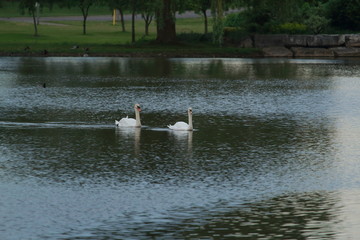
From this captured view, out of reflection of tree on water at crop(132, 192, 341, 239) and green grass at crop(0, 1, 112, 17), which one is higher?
reflection of tree on water at crop(132, 192, 341, 239)

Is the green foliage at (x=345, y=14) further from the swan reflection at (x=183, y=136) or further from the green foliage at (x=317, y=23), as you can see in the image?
the swan reflection at (x=183, y=136)

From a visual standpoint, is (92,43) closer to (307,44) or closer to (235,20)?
(235,20)

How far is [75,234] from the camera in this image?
15836 mm

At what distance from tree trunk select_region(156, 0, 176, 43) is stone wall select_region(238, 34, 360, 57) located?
6.70m

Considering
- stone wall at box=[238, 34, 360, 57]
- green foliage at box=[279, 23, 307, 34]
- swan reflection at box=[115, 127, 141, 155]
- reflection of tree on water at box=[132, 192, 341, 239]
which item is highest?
reflection of tree on water at box=[132, 192, 341, 239]

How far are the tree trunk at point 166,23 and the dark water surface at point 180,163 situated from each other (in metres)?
24.5

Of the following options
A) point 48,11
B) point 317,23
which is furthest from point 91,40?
point 48,11

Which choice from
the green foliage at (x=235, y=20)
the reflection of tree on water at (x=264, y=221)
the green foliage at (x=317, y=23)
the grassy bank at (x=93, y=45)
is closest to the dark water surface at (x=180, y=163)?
the reflection of tree on water at (x=264, y=221)

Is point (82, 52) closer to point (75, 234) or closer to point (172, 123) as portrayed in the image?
point (172, 123)

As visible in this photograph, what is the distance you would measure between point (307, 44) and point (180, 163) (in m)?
55.2

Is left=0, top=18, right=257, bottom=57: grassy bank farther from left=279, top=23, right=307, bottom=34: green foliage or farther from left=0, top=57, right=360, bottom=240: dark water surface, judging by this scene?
left=0, top=57, right=360, bottom=240: dark water surface

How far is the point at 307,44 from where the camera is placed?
76.5m

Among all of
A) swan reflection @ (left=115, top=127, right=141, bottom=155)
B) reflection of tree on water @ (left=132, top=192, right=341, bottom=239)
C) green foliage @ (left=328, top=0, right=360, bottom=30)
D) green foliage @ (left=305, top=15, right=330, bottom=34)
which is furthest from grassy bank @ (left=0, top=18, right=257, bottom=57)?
reflection of tree on water @ (left=132, top=192, right=341, bottom=239)

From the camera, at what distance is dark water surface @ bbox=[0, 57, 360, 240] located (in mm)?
16750
